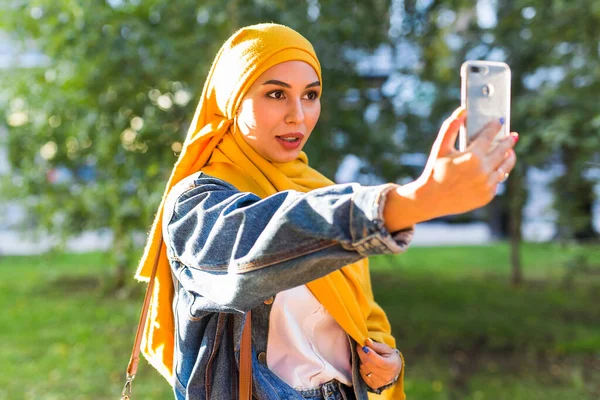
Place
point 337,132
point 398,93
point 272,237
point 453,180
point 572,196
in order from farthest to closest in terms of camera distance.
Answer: point 398,93 < point 572,196 < point 337,132 < point 272,237 < point 453,180

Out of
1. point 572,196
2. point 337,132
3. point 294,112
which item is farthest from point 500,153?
point 572,196

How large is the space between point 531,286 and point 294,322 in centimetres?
771

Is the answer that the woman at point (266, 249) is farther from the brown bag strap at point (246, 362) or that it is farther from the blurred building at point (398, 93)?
the blurred building at point (398, 93)

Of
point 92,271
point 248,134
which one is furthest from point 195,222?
point 92,271

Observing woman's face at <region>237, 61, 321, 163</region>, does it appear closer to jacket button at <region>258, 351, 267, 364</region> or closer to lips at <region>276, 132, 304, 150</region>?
lips at <region>276, 132, 304, 150</region>

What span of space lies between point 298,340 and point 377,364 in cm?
23

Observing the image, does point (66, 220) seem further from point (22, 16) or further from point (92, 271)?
point (92, 271)

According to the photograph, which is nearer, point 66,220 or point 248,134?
point 248,134

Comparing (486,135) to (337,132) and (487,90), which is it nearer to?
(487,90)

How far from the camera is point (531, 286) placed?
8594 millimetres

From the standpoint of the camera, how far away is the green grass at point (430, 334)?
5.26m

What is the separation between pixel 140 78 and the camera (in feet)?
16.0

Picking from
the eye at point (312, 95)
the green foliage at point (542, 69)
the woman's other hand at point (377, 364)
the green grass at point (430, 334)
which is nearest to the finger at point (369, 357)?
the woman's other hand at point (377, 364)

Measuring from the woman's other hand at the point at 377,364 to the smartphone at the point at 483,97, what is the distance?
2.51 ft
